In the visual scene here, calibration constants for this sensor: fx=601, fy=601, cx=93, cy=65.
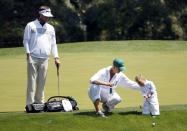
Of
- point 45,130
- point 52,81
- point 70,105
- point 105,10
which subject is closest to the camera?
point 45,130

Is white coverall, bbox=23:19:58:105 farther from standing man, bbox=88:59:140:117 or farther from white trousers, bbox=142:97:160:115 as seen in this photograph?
white trousers, bbox=142:97:160:115

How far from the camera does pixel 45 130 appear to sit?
334 inches

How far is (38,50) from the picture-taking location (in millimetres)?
10078

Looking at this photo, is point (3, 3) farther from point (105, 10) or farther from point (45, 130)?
point (45, 130)

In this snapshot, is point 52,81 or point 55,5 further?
point 55,5

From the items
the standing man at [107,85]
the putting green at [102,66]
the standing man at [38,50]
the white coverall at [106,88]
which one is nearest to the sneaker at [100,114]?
the standing man at [107,85]

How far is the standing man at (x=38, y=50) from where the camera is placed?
1005cm

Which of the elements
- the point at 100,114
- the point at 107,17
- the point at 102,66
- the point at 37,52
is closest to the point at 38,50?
the point at 37,52

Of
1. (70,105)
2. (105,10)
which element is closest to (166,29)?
(105,10)

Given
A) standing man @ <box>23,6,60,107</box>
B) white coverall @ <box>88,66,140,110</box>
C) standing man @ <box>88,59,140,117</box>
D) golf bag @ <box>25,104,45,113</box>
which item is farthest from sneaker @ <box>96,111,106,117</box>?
standing man @ <box>23,6,60,107</box>

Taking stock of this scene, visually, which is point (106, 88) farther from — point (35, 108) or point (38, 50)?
point (38, 50)

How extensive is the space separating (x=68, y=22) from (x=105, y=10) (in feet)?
7.41

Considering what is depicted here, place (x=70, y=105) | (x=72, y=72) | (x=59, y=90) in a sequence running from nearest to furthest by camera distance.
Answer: (x=70, y=105)
(x=59, y=90)
(x=72, y=72)

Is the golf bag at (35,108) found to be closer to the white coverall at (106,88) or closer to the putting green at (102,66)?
the white coverall at (106,88)
